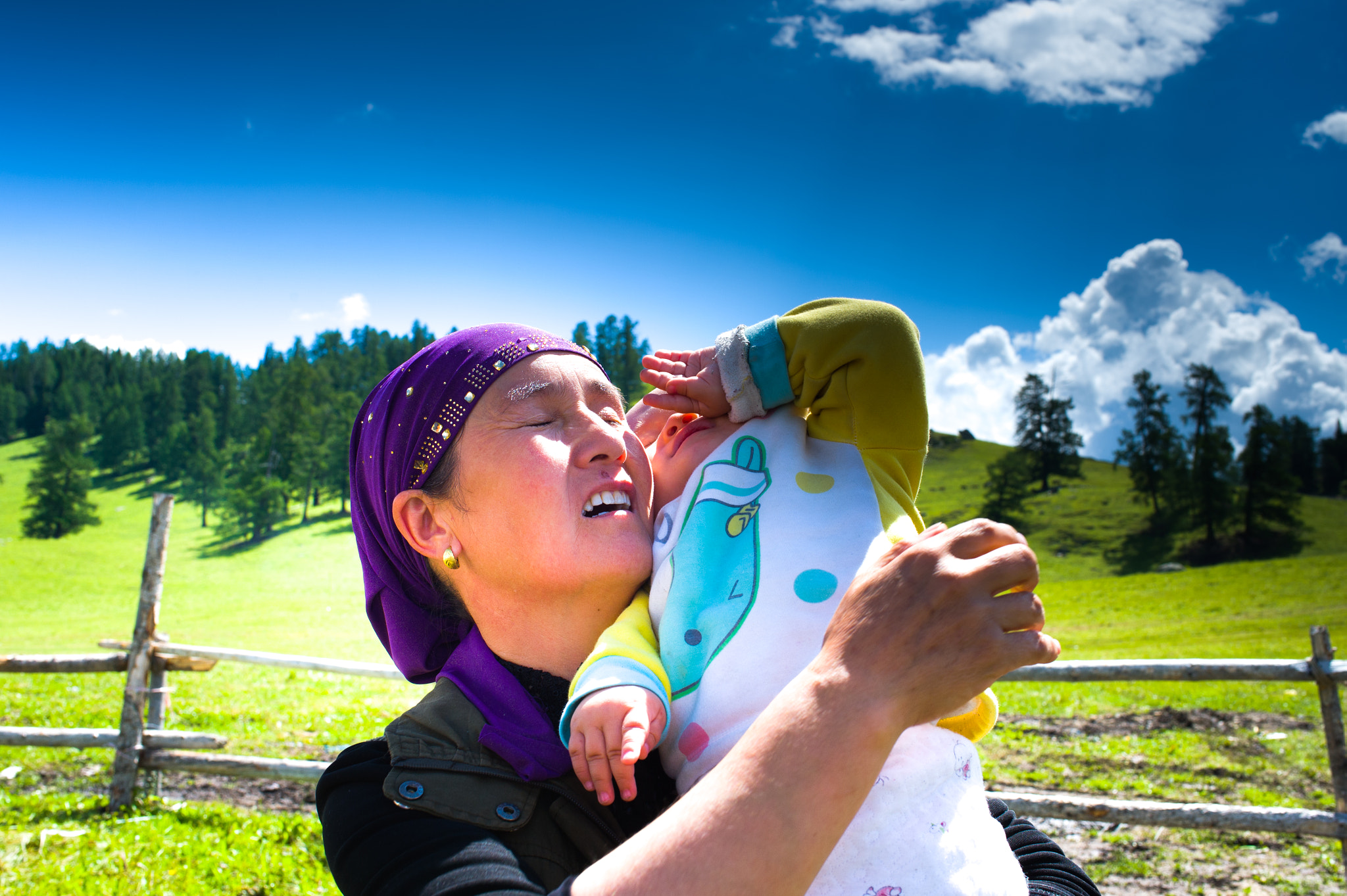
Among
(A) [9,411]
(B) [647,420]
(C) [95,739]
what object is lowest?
(C) [95,739]

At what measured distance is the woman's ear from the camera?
5.45ft

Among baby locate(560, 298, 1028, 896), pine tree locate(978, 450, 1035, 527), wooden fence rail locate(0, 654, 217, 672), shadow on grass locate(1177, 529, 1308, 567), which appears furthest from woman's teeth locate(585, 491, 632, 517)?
pine tree locate(978, 450, 1035, 527)

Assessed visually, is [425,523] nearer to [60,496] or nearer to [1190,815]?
[1190,815]

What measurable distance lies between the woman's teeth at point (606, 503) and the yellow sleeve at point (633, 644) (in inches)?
7.8

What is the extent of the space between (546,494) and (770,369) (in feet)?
1.93

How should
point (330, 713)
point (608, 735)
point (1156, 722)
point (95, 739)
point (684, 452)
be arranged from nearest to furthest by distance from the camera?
point (608, 735) → point (684, 452) → point (95, 739) → point (1156, 722) → point (330, 713)

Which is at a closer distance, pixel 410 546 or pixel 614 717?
pixel 614 717

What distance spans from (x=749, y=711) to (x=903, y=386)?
74 cm

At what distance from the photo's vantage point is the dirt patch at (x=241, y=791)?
7.18 m

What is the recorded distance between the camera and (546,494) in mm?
1517

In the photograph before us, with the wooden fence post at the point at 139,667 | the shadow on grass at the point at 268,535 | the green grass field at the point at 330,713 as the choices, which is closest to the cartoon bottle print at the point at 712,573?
the green grass field at the point at 330,713

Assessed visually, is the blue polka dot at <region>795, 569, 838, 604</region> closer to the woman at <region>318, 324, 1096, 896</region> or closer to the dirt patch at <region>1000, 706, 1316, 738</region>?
the woman at <region>318, 324, 1096, 896</region>

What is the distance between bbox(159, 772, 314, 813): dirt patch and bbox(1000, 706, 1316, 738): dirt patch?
367 inches

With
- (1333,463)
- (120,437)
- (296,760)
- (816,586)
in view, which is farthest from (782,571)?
(1333,463)
